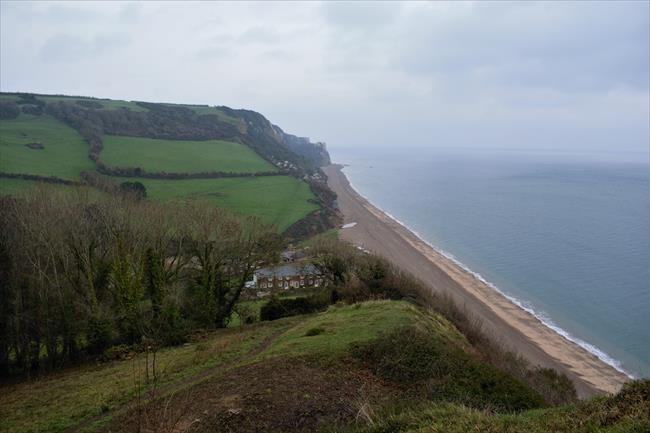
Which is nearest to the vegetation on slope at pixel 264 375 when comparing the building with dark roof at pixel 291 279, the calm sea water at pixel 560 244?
the building with dark roof at pixel 291 279

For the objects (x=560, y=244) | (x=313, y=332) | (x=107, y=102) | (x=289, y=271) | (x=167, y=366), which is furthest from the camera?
(x=107, y=102)

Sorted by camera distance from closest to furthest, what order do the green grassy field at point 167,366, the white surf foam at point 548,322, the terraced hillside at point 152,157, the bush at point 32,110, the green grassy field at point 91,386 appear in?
the green grassy field at point 91,386
the green grassy field at point 167,366
the white surf foam at point 548,322
the terraced hillside at point 152,157
the bush at point 32,110

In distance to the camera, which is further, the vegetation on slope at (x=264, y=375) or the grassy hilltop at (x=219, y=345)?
the grassy hilltop at (x=219, y=345)

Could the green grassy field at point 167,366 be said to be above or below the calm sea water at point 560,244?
above

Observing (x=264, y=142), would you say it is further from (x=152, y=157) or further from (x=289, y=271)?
(x=289, y=271)

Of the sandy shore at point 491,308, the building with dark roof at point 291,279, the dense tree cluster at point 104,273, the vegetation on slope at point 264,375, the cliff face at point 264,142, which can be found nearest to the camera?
the vegetation on slope at point 264,375

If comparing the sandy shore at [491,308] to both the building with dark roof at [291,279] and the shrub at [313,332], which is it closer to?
the building with dark roof at [291,279]

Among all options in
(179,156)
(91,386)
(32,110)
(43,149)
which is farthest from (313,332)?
(32,110)
